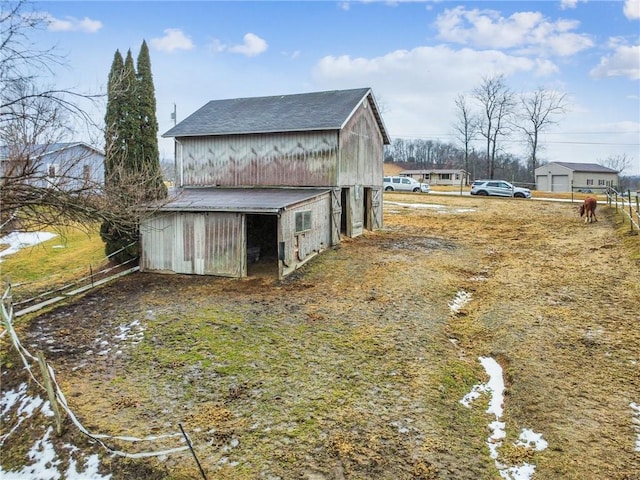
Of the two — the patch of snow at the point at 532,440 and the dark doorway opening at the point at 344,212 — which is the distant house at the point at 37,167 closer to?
the patch of snow at the point at 532,440

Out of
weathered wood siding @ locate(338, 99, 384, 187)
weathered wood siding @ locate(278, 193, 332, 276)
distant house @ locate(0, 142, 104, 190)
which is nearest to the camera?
distant house @ locate(0, 142, 104, 190)

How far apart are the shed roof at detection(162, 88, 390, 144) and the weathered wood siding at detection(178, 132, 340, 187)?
35cm

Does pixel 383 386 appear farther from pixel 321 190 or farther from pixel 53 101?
pixel 321 190

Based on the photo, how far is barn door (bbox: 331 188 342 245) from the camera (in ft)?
56.3

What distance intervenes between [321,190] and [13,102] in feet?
37.3

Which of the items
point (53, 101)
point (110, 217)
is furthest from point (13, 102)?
point (110, 217)

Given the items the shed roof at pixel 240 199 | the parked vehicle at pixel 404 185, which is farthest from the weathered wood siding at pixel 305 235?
the parked vehicle at pixel 404 185

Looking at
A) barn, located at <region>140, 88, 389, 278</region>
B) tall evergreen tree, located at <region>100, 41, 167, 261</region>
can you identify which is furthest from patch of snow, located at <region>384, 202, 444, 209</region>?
tall evergreen tree, located at <region>100, 41, 167, 261</region>

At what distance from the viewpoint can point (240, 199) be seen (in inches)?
587

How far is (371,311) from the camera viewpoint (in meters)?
10.6

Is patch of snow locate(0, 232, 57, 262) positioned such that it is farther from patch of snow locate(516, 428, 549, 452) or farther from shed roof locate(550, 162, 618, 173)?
shed roof locate(550, 162, 618, 173)

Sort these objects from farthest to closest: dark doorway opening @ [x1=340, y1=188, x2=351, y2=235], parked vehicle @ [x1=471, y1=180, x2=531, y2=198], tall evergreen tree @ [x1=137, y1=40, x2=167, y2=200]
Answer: parked vehicle @ [x1=471, y1=180, x2=531, y2=198]
dark doorway opening @ [x1=340, y1=188, x2=351, y2=235]
tall evergreen tree @ [x1=137, y1=40, x2=167, y2=200]

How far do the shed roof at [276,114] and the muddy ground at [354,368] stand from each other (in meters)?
6.47

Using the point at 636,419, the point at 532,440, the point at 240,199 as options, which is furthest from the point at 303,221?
the point at 636,419
